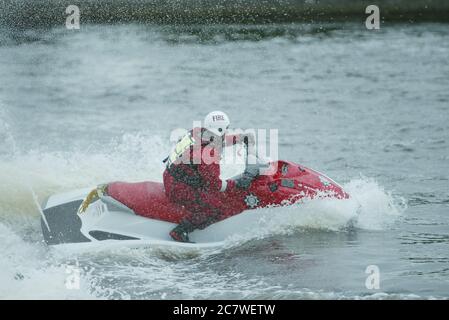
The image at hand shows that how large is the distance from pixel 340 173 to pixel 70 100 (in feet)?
27.1

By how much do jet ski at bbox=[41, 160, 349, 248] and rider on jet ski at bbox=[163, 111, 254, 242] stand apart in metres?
0.13

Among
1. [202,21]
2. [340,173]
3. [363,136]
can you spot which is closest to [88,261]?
[340,173]

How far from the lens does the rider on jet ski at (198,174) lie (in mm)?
9531

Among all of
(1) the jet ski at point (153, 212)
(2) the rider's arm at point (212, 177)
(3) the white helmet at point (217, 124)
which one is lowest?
(1) the jet ski at point (153, 212)

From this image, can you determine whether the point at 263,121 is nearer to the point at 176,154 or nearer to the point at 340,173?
the point at 340,173

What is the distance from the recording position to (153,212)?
32.0 ft

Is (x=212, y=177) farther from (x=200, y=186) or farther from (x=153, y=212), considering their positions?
(x=153, y=212)

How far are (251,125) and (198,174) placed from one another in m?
7.98

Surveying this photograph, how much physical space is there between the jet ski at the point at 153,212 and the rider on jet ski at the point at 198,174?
0.43 feet

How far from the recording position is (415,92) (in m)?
19.5

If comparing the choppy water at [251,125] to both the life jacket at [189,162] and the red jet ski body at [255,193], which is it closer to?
the red jet ski body at [255,193]

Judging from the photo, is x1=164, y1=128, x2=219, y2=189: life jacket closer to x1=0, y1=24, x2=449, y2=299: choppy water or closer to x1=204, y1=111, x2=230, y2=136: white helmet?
x1=204, y1=111, x2=230, y2=136: white helmet

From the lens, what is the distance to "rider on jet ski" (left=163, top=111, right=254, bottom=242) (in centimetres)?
953

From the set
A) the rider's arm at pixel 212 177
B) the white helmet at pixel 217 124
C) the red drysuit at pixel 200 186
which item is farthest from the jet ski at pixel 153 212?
the white helmet at pixel 217 124
